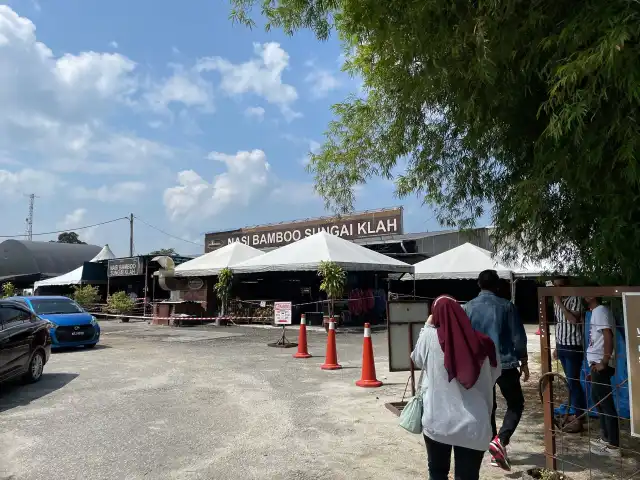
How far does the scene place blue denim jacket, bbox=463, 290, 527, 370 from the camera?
16.8 ft

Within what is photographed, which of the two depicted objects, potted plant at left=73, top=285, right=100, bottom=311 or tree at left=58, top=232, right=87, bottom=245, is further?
tree at left=58, top=232, right=87, bottom=245

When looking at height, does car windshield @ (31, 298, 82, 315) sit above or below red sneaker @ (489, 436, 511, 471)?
above

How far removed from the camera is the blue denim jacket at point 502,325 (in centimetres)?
512

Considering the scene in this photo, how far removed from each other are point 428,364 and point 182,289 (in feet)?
80.4

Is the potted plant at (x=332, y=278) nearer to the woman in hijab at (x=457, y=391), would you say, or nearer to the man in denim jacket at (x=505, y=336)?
the man in denim jacket at (x=505, y=336)

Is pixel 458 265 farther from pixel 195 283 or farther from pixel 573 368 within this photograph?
pixel 573 368

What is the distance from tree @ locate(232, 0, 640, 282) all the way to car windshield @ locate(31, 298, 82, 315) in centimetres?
1172

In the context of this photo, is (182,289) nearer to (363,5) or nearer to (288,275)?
(288,275)

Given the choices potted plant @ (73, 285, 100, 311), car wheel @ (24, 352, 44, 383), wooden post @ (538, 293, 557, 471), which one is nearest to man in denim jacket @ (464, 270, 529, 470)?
wooden post @ (538, 293, 557, 471)

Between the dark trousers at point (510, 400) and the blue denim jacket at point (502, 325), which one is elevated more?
the blue denim jacket at point (502, 325)

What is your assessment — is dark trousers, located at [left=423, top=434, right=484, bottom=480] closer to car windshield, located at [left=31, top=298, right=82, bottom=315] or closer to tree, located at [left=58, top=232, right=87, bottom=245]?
car windshield, located at [left=31, top=298, right=82, bottom=315]

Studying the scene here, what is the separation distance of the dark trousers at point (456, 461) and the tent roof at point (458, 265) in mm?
18606

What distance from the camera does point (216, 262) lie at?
2512 cm

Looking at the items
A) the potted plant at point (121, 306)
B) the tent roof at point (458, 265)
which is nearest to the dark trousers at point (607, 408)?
the tent roof at point (458, 265)
